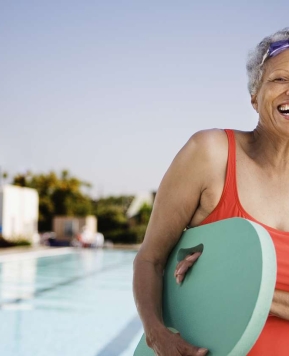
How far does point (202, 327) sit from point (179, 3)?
25.3 metres

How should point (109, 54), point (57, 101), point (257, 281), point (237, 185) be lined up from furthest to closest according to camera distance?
point (57, 101) < point (109, 54) < point (237, 185) < point (257, 281)

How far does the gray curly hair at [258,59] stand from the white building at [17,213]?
25.7m

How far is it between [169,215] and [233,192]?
6.4 inches

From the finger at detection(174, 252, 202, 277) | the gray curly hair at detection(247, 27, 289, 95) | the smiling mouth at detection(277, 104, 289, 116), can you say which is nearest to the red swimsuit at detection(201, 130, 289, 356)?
the finger at detection(174, 252, 202, 277)

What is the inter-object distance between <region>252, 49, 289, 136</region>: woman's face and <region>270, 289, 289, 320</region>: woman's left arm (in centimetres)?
40

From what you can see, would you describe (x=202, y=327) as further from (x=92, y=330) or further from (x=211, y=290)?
(x=92, y=330)

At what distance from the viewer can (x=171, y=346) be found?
45.6 inches

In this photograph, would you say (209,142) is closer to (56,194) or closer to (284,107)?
(284,107)

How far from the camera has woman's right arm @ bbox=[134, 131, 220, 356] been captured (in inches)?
51.6

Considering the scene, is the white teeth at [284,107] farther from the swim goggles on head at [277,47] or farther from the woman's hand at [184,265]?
the woman's hand at [184,265]

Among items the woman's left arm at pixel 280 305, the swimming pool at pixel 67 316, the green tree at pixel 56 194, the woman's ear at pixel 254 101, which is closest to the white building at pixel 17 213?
the green tree at pixel 56 194

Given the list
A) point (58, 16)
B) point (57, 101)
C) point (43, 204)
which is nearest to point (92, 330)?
point (58, 16)

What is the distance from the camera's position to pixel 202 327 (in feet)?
3.62

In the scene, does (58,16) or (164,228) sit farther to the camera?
(58,16)
